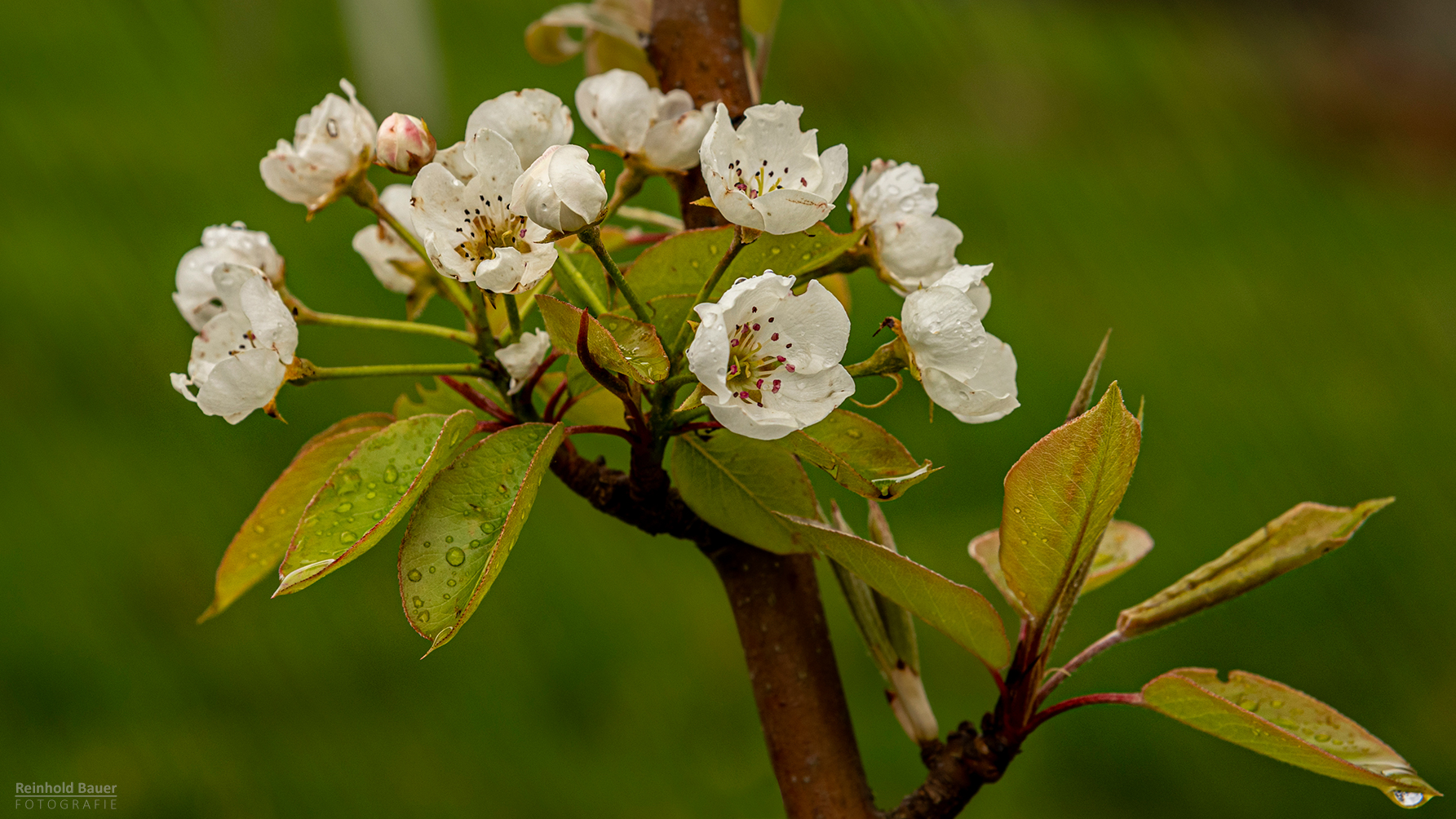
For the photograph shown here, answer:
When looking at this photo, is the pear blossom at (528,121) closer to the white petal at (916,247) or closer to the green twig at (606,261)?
the green twig at (606,261)

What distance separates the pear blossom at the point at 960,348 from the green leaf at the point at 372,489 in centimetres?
25

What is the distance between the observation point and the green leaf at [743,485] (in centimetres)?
59

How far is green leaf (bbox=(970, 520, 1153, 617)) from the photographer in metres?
0.77

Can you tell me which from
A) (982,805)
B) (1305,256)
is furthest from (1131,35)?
(982,805)

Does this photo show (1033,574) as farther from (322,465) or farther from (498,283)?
(322,465)

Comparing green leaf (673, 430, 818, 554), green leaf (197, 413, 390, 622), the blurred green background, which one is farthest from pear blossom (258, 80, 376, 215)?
the blurred green background

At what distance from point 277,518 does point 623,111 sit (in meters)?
0.34

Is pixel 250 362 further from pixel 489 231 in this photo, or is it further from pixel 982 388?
pixel 982 388

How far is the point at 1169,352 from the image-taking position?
278cm

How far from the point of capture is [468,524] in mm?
551

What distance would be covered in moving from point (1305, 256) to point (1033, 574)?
3209 millimetres

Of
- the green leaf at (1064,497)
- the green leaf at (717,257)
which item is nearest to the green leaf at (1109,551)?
the green leaf at (1064,497)

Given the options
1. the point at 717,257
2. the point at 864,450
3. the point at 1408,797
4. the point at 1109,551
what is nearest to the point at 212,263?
the point at 717,257

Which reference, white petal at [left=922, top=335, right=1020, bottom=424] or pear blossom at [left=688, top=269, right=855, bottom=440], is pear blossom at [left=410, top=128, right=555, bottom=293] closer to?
pear blossom at [left=688, top=269, right=855, bottom=440]
